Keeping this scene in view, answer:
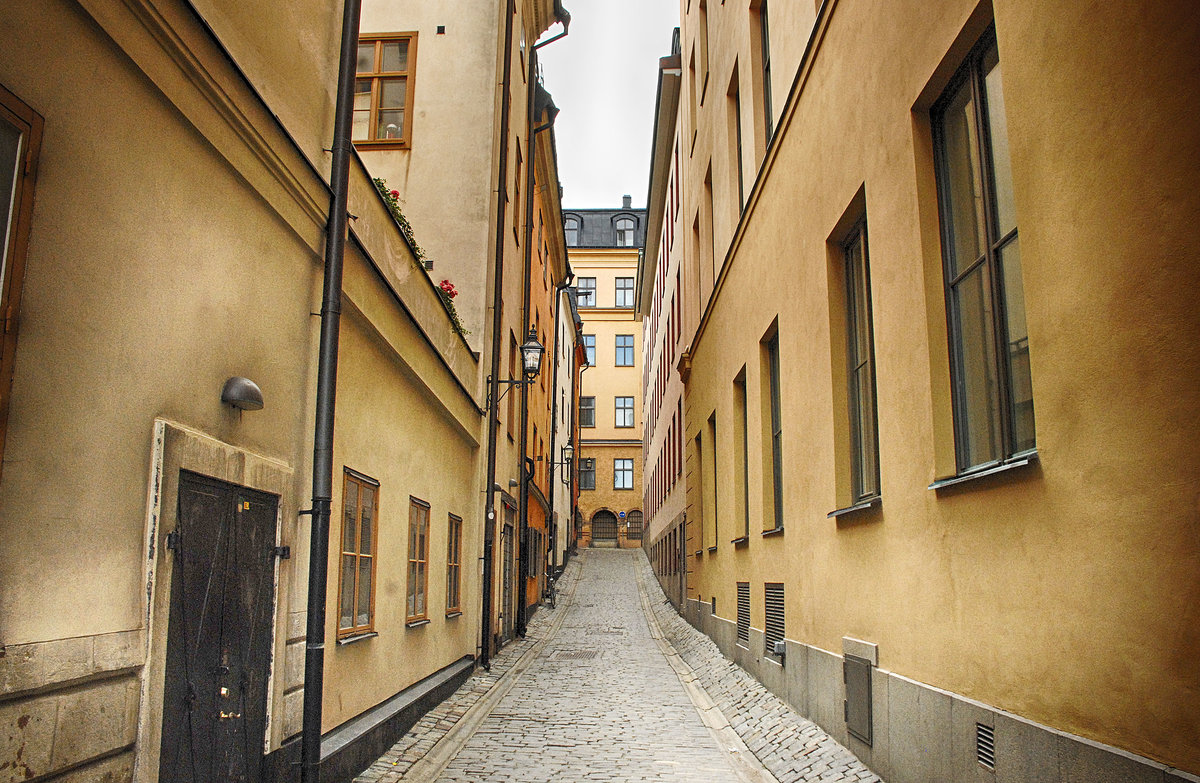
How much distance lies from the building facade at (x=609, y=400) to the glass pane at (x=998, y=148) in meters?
48.7

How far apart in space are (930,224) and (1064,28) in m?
1.92

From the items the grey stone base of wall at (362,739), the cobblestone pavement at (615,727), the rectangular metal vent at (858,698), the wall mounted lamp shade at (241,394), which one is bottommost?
the cobblestone pavement at (615,727)

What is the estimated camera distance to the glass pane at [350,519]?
717 centimetres

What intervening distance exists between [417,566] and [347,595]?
2.58 metres

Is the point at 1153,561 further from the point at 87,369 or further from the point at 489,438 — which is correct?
the point at 489,438

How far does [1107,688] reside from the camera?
3.57 metres

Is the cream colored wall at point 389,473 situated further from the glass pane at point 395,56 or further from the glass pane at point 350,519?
the glass pane at point 395,56

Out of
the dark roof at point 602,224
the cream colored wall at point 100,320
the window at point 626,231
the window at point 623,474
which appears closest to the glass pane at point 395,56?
the cream colored wall at point 100,320

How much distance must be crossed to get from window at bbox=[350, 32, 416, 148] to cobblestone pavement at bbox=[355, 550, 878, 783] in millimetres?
8079

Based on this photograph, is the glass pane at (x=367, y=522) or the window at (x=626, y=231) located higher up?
the window at (x=626, y=231)

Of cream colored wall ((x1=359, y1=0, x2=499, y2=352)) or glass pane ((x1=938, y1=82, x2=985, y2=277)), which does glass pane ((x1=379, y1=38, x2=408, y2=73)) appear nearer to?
cream colored wall ((x1=359, y1=0, x2=499, y2=352))

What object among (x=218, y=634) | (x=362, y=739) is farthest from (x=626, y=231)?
(x=218, y=634)

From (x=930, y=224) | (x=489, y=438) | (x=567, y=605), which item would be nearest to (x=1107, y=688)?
(x=930, y=224)

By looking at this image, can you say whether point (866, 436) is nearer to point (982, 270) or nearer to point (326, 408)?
point (982, 270)
